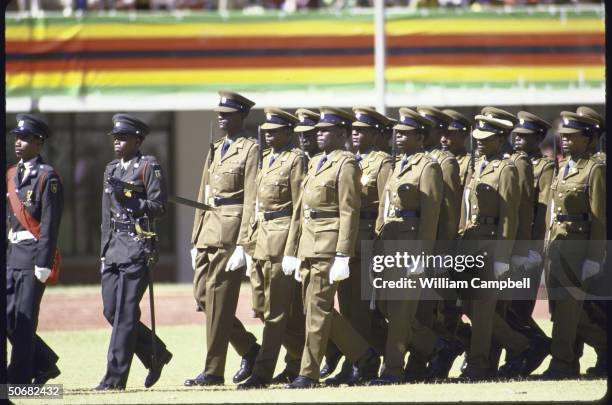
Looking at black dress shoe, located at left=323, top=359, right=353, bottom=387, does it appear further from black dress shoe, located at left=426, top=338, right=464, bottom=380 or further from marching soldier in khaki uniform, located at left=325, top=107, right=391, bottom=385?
black dress shoe, located at left=426, top=338, right=464, bottom=380

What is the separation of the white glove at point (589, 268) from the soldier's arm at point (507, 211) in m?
0.57

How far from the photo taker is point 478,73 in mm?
19562

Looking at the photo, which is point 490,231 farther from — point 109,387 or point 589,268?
point 109,387

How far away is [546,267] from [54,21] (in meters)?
10.4

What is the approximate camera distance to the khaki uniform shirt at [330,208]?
10422mm

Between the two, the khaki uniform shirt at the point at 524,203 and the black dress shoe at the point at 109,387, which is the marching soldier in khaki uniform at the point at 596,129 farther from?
the black dress shoe at the point at 109,387

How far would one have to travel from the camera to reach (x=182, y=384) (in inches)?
441

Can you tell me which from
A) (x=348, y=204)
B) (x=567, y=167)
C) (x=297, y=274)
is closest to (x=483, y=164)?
(x=567, y=167)

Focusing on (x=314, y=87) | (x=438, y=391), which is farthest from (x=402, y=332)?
(x=314, y=87)

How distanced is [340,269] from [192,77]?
32.2 ft

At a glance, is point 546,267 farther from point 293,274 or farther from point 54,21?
point 54,21

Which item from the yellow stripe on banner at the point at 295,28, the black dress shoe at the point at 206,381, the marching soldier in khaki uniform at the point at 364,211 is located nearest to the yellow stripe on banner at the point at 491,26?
the yellow stripe on banner at the point at 295,28

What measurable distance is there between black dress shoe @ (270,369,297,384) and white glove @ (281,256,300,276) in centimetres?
98

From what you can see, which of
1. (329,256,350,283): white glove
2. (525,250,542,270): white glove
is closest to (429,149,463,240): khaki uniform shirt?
(525,250,542,270): white glove
